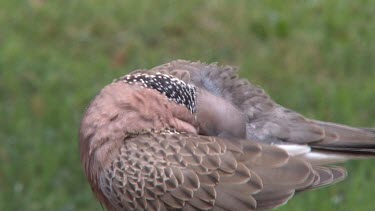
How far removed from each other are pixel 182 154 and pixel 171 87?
0.37 m

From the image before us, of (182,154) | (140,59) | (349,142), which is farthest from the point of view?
(140,59)

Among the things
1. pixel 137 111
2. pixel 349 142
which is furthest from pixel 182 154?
pixel 349 142

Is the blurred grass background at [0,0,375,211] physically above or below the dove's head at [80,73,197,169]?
above

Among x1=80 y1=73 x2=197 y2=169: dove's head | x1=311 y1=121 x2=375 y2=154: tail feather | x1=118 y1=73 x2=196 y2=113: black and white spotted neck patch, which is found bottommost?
x1=80 y1=73 x2=197 y2=169: dove's head

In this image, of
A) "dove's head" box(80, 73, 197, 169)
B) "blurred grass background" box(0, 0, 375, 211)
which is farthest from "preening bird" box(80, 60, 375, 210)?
"blurred grass background" box(0, 0, 375, 211)

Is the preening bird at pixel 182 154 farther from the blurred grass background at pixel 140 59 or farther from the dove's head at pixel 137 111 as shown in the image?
the blurred grass background at pixel 140 59

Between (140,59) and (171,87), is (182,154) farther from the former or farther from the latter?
(140,59)

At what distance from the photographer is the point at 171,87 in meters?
5.50

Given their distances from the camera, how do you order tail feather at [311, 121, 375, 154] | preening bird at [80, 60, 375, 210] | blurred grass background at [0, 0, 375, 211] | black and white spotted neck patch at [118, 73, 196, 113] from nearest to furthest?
1. preening bird at [80, 60, 375, 210]
2. black and white spotted neck patch at [118, 73, 196, 113]
3. tail feather at [311, 121, 375, 154]
4. blurred grass background at [0, 0, 375, 211]

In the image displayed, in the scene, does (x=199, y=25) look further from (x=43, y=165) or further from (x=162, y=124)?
(x=162, y=124)

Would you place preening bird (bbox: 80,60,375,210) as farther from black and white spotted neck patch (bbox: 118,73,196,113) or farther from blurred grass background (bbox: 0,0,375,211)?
blurred grass background (bbox: 0,0,375,211)

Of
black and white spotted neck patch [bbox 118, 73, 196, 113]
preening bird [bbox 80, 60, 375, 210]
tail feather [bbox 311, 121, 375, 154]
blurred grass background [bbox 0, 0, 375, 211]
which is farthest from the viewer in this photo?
blurred grass background [bbox 0, 0, 375, 211]

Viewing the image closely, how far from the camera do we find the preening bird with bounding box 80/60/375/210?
529 centimetres

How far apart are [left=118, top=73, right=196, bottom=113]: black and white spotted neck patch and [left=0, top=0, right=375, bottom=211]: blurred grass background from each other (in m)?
2.16
